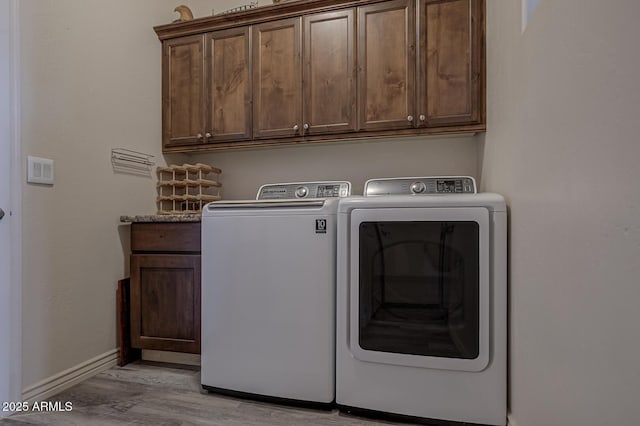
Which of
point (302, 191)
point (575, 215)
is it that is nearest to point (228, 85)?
point (302, 191)

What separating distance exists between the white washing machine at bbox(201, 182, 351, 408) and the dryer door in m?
0.14

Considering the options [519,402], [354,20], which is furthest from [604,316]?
[354,20]

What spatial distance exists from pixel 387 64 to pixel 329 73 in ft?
1.14

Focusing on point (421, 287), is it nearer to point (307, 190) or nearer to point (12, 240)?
point (307, 190)

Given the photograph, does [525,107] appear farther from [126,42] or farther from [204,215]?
[126,42]

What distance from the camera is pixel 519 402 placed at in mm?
1199

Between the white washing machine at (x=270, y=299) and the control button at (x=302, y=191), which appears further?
the control button at (x=302, y=191)

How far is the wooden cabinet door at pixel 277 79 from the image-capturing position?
2.08 m

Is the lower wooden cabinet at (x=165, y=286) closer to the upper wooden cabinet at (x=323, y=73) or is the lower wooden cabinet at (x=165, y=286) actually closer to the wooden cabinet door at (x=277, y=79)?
the upper wooden cabinet at (x=323, y=73)

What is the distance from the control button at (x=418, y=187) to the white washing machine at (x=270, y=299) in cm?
55

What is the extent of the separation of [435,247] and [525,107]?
0.61m

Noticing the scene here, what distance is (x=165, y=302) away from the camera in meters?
1.91

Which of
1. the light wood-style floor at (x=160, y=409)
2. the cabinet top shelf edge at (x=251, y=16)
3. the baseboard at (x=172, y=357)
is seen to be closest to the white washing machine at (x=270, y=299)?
the light wood-style floor at (x=160, y=409)

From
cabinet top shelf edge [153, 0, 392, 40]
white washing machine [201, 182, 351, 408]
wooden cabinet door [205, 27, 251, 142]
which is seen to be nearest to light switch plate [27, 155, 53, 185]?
white washing machine [201, 182, 351, 408]
